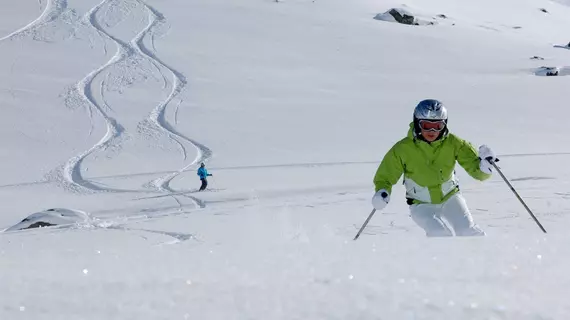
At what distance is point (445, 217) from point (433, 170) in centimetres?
41

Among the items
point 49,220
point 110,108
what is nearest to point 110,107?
point 110,108

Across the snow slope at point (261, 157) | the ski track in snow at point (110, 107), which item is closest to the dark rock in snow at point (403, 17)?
the snow slope at point (261, 157)

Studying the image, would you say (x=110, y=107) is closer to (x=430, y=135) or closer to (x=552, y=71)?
(x=430, y=135)

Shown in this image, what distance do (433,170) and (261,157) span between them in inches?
582

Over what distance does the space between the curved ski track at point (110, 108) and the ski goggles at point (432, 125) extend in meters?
10.1

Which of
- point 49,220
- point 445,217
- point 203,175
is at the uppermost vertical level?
point 445,217

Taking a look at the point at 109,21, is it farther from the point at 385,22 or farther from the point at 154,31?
the point at 385,22

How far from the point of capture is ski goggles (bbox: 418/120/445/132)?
18.2 ft

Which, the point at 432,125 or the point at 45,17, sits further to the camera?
the point at 45,17

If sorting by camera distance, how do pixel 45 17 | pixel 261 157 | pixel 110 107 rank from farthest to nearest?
pixel 45 17 < pixel 110 107 < pixel 261 157

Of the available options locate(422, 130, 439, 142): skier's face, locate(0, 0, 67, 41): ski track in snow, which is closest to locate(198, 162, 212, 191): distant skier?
locate(422, 130, 439, 142): skier's face

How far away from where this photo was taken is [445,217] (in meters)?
5.70

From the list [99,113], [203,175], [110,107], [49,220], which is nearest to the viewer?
[49,220]

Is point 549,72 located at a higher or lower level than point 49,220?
lower
